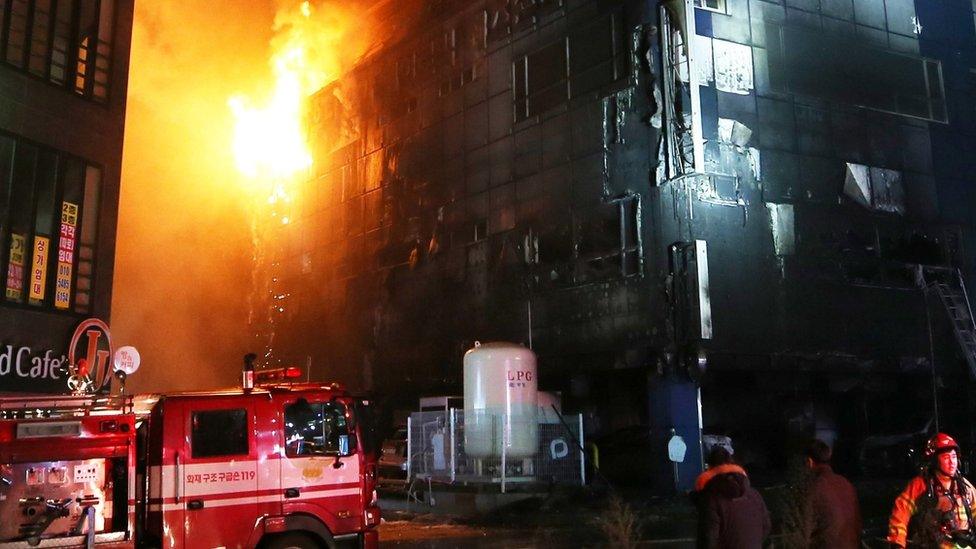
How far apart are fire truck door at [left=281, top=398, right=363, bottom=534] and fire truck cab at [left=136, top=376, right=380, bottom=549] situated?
0.01 m

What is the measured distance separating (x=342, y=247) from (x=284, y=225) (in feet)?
16.6

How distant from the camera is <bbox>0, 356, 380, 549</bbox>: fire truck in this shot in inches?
279

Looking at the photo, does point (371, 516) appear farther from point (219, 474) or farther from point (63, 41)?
point (63, 41)

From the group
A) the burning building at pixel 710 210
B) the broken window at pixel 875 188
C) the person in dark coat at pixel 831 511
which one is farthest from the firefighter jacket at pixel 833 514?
the broken window at pixel 875 188

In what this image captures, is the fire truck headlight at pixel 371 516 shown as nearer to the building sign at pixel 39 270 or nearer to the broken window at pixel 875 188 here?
the building sign at pixel 39 270

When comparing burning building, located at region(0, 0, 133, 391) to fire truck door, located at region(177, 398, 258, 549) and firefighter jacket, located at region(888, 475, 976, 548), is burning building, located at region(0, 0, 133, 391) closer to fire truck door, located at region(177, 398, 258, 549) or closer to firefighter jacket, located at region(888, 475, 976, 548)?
fire truck door, located at region(177, 398, 258, 549)

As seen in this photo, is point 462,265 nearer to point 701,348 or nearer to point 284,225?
point 701,348

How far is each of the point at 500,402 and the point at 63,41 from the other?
44.2ft

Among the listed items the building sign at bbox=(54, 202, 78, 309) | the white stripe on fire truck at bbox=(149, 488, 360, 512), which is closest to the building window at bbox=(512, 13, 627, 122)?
the building sign at bbox=(54, 202, 78, 309)

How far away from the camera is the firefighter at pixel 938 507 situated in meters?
4.95

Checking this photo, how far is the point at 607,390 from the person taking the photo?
21.1 meters

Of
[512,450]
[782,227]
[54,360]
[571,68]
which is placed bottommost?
[512,450]

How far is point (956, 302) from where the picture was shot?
2155cm

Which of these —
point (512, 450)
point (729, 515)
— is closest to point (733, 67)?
point (512, 450)
